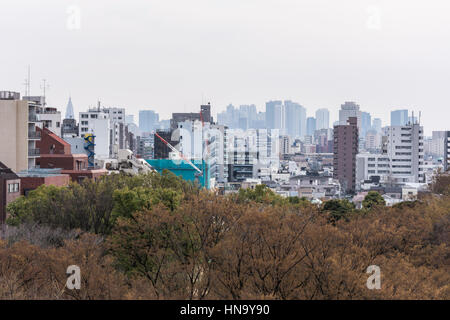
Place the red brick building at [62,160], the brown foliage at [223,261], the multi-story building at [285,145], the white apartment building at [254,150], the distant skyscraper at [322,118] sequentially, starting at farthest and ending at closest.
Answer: the distant skyscraper at [322,118] < the multi-story building at [285,145] < the white apartment building at [254,150] < the red brick building at [62,160] < the brown foliage at [223,261]

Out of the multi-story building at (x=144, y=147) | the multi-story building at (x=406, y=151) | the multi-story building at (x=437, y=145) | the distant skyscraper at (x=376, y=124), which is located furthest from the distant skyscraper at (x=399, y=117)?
the multi-story building at (x=144, y=147)

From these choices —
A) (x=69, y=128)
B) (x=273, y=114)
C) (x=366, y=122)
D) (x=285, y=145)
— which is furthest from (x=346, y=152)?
(x=285, y=145)

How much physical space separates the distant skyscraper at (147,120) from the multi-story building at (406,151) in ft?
195

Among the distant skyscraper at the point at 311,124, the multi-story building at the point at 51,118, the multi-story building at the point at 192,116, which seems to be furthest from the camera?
the distant skyscraper at the point at 311,124

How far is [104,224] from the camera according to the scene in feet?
76.5

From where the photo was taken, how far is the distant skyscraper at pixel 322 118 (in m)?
161

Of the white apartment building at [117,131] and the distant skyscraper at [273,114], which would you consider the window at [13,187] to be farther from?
the distant skyscraper at [273,114]

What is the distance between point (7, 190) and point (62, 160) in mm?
11628

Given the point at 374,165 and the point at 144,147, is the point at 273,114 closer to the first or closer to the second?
the point at 144,147

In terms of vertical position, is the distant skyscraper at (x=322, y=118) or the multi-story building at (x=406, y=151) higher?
the distant skyscraper at (x=322, y=118)

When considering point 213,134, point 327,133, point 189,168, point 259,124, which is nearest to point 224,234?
point 189,168

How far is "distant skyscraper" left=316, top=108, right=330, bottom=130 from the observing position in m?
161

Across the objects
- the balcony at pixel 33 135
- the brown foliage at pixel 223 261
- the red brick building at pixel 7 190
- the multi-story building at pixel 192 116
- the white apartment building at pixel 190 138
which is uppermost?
the multi-story building at pixel 192 116

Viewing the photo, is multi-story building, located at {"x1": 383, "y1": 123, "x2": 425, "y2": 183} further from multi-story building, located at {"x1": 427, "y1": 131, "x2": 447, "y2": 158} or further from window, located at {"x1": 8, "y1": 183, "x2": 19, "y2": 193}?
multi-story building, located at {"x1": 427, "y1": 131, "x2": 447, "y2": 158}
